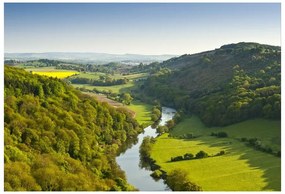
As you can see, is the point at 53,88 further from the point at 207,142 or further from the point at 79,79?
the point at 79,79

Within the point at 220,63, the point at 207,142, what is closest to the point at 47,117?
the point at 207,142

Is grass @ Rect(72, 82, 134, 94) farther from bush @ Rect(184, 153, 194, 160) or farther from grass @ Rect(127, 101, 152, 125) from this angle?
bush @ Rect(184, 153, 194, 160)

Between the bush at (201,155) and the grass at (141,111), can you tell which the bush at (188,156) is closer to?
the bush at (201,155)

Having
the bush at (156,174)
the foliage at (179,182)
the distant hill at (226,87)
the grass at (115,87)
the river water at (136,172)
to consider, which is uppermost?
the distant hill at (226,87)

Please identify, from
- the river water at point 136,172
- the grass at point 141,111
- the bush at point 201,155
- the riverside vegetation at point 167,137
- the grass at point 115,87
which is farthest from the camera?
the grass at point 115,87

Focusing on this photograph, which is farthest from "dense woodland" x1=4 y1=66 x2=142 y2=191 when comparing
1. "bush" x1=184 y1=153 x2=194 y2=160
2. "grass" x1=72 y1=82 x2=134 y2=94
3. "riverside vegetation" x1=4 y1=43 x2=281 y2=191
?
"grass" x1=72 y1=82 x2=134 y2=94

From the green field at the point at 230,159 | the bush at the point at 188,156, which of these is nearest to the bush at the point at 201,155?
the bush at the point at 188,156
